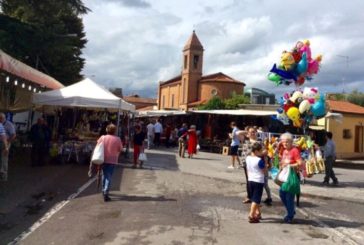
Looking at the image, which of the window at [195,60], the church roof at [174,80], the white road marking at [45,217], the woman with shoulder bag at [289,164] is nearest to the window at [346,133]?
the white road marking at [45,217]

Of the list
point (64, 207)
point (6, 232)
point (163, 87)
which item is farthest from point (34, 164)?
point (163, 87)

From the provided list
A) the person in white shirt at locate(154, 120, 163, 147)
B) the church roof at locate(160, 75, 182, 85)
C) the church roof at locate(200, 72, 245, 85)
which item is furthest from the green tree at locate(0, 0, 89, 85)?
the church roof at locate(160, 75, 182, 85)

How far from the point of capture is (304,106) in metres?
16.1

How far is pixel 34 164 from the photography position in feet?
53.7

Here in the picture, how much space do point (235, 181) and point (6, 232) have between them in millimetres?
8801

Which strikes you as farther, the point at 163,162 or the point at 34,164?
the point at 163,162

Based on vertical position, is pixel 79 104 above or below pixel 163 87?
below

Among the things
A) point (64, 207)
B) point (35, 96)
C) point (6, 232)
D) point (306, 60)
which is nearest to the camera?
point (6, 232)

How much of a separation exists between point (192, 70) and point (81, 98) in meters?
64.9

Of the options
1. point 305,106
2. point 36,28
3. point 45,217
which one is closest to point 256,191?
point 45,217

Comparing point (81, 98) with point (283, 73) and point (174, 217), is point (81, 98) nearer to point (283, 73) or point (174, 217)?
point (283, 73)

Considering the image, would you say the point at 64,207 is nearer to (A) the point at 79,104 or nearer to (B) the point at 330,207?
(B) the point at 330,207

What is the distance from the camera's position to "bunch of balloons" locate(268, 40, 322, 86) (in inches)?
647

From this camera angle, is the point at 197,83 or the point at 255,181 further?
the point at 197,83
